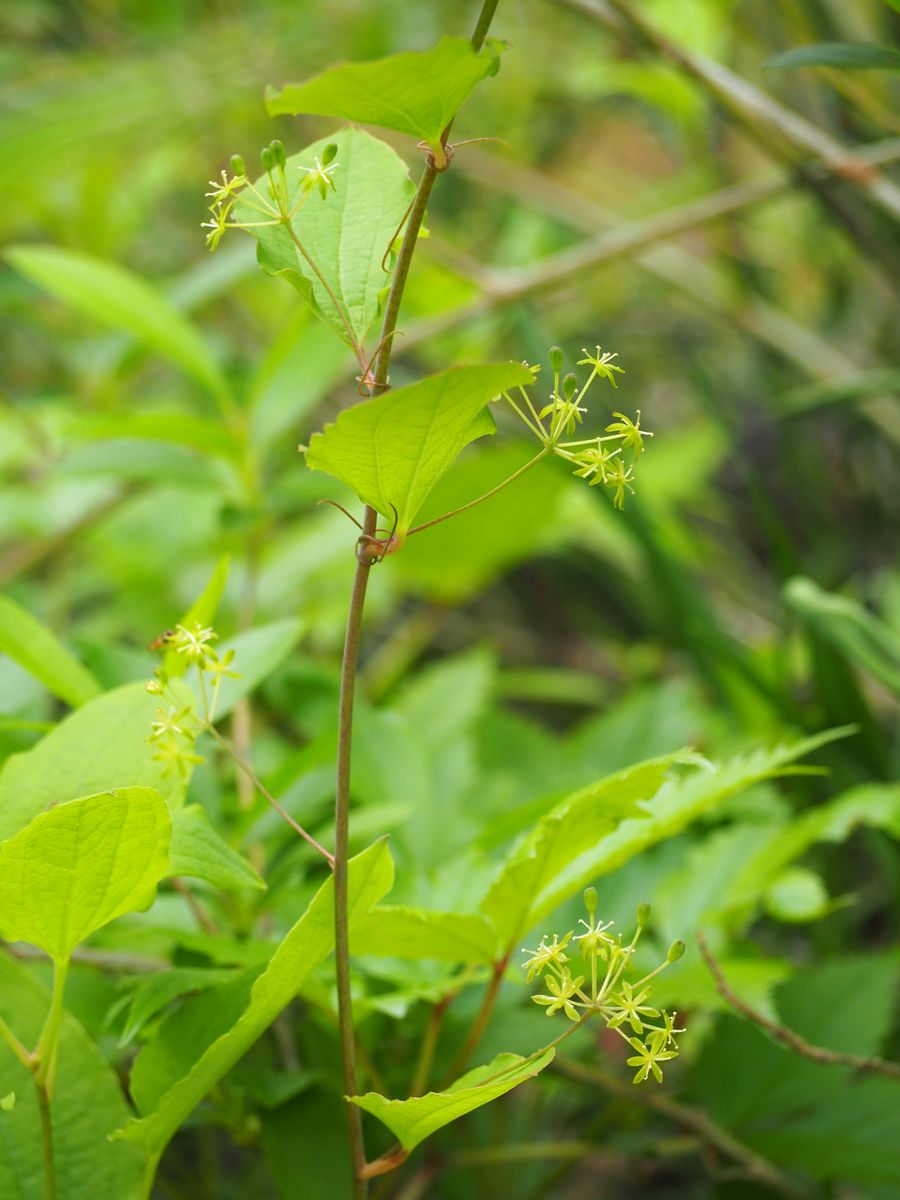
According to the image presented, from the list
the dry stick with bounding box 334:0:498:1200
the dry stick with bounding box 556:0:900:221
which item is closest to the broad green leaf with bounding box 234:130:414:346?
the dry stick with bounding box 334:0:498:1200

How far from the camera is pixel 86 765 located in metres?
0.33

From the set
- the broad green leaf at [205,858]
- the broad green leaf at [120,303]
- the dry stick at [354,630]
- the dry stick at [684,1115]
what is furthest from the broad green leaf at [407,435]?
the broad green leaf at [120,303]

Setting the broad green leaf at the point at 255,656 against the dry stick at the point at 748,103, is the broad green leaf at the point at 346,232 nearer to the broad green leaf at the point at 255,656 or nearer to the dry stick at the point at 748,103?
the broad green leaf at the point at 255,656

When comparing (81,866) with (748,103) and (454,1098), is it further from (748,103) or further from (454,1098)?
(748,103)

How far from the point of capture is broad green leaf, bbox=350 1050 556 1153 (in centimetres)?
27

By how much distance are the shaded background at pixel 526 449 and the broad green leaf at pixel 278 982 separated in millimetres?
77

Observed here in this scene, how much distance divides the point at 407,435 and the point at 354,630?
2.0 inches

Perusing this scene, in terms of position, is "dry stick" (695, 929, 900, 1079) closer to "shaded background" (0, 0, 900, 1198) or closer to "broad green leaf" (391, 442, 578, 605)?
"shaded background" (0, 0, 900, 1198)

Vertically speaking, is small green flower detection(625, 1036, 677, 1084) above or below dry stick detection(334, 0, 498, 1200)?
below

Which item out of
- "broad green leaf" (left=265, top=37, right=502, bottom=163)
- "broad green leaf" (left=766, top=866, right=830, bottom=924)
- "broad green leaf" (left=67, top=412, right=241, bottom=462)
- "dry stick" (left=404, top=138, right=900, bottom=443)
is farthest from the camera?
"dry stick" (left=404, top=138, right=900, bottom=443)

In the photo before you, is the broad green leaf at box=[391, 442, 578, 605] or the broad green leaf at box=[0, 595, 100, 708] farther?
the broad green leaf at box=[391, 442, 578, 605]

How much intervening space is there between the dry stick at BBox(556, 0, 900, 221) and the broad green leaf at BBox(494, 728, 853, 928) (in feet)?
1.28

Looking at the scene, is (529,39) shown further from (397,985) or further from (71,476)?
(397,985)

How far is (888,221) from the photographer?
2.71ft
